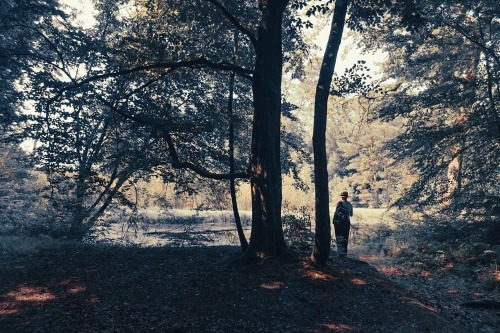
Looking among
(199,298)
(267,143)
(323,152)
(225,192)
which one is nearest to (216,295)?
(199,298)

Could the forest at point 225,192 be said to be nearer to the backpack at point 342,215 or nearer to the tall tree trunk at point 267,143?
the tall tree trunk at point 267,143

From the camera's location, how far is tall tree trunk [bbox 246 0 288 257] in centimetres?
809

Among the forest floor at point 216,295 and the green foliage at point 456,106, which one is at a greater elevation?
the green foliage at point 456,106

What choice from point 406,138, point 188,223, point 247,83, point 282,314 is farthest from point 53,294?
point 188,223

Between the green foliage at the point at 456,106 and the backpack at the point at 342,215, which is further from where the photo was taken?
the green foliage at the point at 456,106

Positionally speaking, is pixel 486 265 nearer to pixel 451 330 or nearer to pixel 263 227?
pixel 451 330

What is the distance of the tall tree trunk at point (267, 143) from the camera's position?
26.6 ft

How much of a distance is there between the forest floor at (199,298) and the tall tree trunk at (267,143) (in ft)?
1.95

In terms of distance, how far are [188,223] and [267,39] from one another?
49.1ft

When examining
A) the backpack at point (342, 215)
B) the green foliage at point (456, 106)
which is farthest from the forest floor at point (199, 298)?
the green foliage at point (456, 106)

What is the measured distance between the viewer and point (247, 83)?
13.6m

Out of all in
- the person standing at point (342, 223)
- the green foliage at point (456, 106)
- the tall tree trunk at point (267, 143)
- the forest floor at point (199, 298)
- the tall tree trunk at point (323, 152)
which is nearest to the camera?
the forest floor at point (199, 298)

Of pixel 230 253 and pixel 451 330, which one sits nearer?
pixel 451 330

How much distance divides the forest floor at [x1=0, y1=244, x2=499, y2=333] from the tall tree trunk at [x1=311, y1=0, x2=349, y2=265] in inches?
23.0
